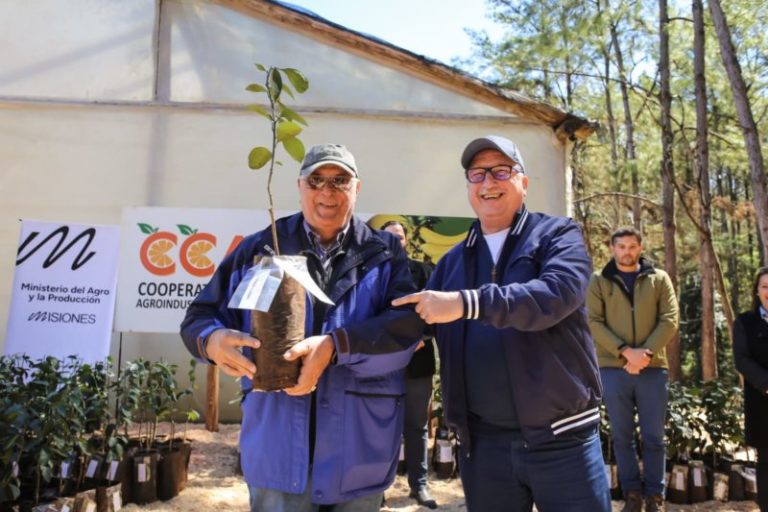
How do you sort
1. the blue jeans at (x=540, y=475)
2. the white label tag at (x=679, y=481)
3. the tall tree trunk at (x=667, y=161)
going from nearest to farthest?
the blue jeans at (x=540, y=475) < the white label tag at (x=679, y=481) < the tall tree trunk at (x=667, y=161)

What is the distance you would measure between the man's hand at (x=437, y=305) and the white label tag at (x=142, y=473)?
309 centimetres

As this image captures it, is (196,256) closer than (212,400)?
Yes

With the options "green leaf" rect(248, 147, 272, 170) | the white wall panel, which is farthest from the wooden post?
"green leaf" rect(248, 147, 272, 170)

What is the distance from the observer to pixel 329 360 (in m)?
1.61

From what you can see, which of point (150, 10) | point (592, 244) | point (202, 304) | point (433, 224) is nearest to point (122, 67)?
point (150, 10)

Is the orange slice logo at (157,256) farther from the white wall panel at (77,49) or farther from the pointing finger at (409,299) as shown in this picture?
the pointing finger at (409,299)

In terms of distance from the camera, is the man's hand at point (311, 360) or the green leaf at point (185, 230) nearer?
the man's hand at point (311, 360)

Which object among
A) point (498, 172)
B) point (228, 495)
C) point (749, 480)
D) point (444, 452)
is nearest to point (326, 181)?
point (498, 172)

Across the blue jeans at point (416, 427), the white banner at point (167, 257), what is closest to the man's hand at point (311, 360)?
the blue jeans at point (416, 427)

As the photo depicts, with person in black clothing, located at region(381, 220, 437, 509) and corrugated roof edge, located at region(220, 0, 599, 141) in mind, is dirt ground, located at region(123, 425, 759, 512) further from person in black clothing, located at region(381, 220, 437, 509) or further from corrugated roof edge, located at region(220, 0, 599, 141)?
corrugated roof edge, located at region(220, 0, 599, 141)

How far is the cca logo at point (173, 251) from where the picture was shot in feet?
17.7

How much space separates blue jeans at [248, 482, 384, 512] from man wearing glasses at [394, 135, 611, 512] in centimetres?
40

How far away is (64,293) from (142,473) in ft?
6.05

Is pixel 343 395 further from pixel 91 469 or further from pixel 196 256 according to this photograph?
pixel 196 256
